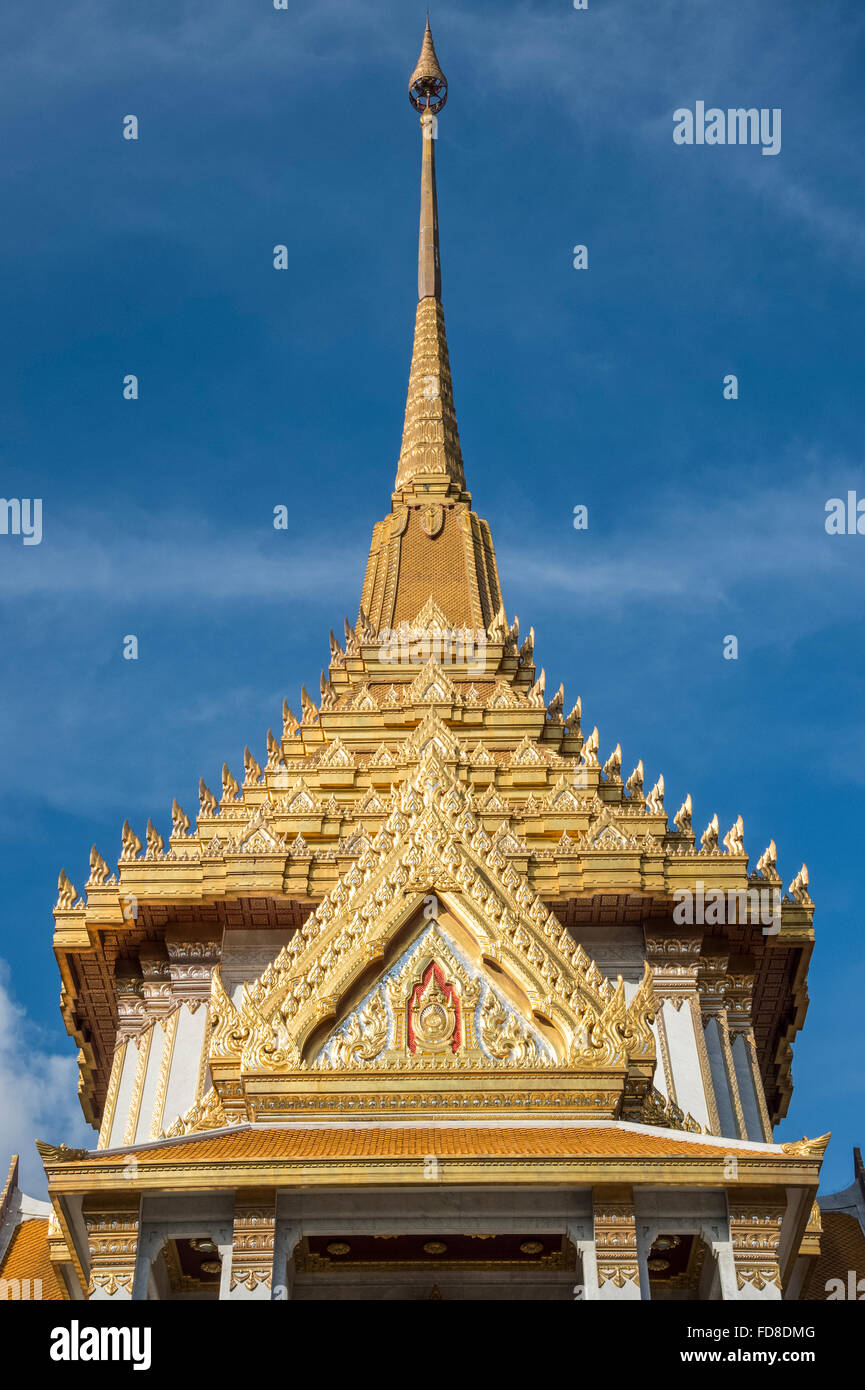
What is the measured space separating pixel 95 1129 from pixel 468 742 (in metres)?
9.50

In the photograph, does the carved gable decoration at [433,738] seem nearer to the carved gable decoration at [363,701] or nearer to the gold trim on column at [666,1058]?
the carved gable decoration at [363,701]

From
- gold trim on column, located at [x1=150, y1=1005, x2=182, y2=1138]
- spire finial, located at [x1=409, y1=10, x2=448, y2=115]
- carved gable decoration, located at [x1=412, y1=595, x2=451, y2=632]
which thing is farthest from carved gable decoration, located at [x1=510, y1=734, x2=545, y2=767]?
spire finial, located at [x1=409, y1=10, x2=448, y2=115]

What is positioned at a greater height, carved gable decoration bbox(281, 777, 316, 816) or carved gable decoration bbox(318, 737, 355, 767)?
carved gable decoration bbox(318, 737, 355, 767)

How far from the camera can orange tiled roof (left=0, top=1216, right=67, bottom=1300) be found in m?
22.5

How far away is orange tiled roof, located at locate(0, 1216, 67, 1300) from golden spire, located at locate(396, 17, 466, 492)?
17966mm

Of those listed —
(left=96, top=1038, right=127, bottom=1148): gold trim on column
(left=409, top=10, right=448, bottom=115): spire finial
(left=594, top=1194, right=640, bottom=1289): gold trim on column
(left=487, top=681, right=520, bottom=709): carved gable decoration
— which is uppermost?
(left=409, top=10, right=448, bottom=115): spire finial

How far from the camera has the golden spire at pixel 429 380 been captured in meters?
38.3

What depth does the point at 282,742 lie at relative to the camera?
30.4m

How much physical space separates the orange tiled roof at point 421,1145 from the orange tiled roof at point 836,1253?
7510mm

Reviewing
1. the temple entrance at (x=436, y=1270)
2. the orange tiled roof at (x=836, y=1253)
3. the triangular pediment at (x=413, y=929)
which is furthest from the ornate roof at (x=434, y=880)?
the orange tiled roof at (x=836, y=1253)

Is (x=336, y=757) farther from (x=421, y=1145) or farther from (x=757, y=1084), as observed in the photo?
(x=421, y=1145)

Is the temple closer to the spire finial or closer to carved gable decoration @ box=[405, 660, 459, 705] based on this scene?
carved gable decoration @ box=[405, 660, 459, 705]
